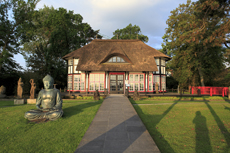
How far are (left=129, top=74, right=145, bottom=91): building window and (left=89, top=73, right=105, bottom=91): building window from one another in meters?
4.53

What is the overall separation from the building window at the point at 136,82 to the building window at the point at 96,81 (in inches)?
178

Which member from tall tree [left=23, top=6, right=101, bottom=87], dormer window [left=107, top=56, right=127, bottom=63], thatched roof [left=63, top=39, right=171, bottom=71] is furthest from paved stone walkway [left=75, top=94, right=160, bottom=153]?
tall tree [left=23, top=6, right=101, bottom=87]

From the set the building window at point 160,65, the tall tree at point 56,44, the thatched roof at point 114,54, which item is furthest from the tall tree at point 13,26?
the building window at point 160,65

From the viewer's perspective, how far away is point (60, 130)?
5703 millimetres

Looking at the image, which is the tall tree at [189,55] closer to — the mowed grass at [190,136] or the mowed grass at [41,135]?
the mowed grass at [190,136]

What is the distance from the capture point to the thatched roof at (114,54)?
70.3ft

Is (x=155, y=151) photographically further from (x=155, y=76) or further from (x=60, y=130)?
(x=155, y=76)

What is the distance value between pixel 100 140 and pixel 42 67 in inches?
1110

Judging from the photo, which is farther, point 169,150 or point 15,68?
point 15,68

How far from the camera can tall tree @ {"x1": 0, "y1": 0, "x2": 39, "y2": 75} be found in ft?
73.9

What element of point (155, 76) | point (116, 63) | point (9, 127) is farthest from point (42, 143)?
point (155, 76)

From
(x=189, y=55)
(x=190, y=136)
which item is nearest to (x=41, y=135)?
(x=190, y=136)

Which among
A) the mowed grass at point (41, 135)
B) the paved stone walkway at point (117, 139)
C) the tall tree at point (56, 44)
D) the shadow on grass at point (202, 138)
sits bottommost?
the shadow on grass at point (202, 138)

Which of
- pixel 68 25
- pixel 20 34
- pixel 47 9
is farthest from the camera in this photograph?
pixel 47 9
